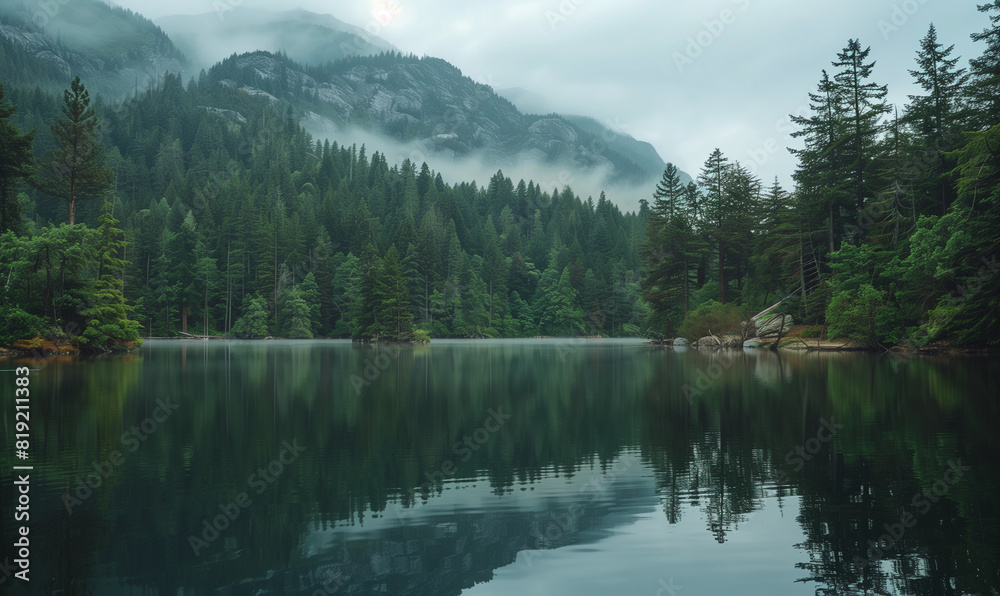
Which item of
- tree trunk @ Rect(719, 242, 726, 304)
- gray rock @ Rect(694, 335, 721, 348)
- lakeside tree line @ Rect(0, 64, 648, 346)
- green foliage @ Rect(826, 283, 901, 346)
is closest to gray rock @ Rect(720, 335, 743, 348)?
gray rock @ Rect(694, 335, 721, 348)

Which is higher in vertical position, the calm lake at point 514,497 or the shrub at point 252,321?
the shrub at point 252,321

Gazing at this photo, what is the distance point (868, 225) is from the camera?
1945 inches

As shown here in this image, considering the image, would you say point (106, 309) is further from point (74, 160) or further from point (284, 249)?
point (284, 249)

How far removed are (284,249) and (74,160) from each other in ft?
205

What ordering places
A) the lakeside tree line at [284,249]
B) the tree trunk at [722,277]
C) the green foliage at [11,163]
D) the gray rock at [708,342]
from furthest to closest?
the tree trunk at [722,277]
the gray rock at [708,342]
the lakeside tree line at [284,249]
the green foliage at [11,163]

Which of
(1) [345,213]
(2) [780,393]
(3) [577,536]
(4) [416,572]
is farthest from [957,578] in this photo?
(1) [345,213]

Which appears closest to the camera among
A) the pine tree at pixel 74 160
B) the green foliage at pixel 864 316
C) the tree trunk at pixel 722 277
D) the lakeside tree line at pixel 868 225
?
the lakeside tree line at pixel 868 225

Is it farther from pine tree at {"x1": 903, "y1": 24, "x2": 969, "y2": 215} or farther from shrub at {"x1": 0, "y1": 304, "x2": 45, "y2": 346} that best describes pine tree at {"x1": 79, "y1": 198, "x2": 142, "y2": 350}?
pine tree at {"x1": 903, "y1": 24, "x2": 969, "y2": 215}

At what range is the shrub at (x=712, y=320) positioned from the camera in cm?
5997

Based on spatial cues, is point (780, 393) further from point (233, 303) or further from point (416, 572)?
point (233, 303)

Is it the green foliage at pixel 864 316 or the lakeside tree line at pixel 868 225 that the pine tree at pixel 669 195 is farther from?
the green foliage at pixel 864 316

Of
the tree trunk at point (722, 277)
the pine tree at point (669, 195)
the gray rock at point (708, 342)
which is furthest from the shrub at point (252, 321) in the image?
the tree trunk at point (722, 277)

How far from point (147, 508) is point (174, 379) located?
2128 centimetres

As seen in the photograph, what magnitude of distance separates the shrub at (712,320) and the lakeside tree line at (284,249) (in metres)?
39.5
